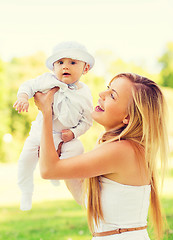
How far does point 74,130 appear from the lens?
2.45m

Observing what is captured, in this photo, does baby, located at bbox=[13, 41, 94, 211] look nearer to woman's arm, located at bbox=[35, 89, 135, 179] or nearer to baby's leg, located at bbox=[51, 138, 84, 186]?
baby's leg, located at bbox=[51, 138, 84, 186]

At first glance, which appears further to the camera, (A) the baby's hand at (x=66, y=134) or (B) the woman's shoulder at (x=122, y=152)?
(A) the baby's hand at (x=66, y=134)

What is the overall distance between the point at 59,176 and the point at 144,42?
35769 millimetres

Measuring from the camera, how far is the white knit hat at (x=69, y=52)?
2344 mm

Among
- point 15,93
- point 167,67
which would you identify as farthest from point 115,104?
point 167,67

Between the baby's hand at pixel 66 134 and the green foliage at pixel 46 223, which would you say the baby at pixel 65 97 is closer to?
the baby's hand at pixel 66 134

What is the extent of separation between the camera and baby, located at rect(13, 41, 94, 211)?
7.63ft

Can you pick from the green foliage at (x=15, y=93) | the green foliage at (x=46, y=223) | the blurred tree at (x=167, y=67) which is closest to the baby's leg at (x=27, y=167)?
the green foliage at (x=46, y=223)

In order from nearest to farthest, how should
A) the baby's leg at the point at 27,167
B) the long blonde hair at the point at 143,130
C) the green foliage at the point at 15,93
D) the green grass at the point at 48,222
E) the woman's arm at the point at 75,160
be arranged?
the woman's arm at the point at 75,160
the long blonde hair at the point at 143,130
the baby's leg at the point at 27,167
the green grass at the point at 48,222
the green foliage at the point at 15,93

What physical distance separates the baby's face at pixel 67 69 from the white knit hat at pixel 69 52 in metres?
0.03

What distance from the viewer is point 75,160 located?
7.16 feet

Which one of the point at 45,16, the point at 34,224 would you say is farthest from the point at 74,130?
the point at 45,16

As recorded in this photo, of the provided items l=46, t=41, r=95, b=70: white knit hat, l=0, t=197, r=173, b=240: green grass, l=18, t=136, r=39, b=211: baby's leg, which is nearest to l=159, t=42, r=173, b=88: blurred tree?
l=0, t=197, r=173, b=240: green grass

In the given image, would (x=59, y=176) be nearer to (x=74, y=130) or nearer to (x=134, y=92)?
(x=74, y=130)
